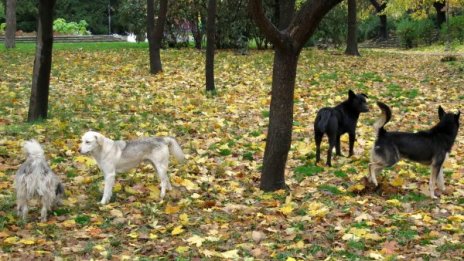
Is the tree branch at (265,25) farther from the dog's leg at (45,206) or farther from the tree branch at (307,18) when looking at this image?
the dog's leg at (45,206)

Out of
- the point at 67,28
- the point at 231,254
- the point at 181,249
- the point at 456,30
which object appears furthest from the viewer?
the point at 67,28

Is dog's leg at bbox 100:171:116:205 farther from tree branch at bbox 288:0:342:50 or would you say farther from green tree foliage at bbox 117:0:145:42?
green tree foliage at bbox 117:0:145:42

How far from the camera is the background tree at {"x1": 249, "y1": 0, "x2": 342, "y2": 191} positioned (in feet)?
24.2

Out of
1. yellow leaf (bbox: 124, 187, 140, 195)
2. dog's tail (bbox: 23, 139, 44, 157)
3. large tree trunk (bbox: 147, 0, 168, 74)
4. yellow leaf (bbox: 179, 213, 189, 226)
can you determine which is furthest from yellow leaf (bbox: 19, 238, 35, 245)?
large tree trunk (bbox: 147, 0, 168, 74)

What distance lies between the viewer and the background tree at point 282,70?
290 inches

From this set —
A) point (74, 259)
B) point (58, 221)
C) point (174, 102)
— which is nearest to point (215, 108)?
point (174, 102)

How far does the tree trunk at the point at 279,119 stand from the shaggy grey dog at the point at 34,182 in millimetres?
2859

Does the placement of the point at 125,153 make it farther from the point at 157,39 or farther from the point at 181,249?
the point at 157,39

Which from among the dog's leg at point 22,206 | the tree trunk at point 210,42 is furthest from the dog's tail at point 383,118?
the tree trunk at point 210,42

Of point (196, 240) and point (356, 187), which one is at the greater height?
point (356, 187)

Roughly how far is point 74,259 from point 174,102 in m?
8.64

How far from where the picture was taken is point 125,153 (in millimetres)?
7516

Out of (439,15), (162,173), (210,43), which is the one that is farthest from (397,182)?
(439,15)

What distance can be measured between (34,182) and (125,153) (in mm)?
1403
